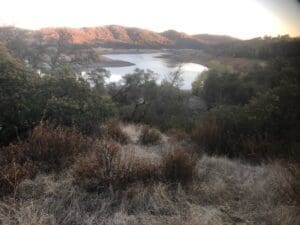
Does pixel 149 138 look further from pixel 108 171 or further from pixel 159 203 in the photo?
pixel 159 203

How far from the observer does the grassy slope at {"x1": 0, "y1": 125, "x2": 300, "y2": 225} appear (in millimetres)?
2836

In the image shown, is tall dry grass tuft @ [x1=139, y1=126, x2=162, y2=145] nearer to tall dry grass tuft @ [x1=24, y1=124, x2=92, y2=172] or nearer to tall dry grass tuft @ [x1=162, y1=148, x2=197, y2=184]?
tall dry grass tuft @ [x1=24, y1=124, x2=92, y2=172]

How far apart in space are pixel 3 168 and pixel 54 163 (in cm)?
64

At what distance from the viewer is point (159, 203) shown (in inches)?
126

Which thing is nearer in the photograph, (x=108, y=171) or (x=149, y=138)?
(x=108, y=171)

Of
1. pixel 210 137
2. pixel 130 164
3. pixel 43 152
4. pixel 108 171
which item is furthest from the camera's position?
pixel 210 137

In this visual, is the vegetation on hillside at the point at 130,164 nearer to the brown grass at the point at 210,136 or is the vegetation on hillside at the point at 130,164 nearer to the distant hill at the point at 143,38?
the brown grass at the point at 210,136

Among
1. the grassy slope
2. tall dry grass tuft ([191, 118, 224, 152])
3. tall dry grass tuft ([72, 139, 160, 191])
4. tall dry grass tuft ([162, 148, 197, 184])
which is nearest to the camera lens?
the grassy slope

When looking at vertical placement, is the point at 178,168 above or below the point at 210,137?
above

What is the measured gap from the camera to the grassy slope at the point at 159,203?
2.84 meters

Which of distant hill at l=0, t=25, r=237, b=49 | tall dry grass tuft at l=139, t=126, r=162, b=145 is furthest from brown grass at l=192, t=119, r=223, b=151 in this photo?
distant hill at l=0, t=25, r=237, b=49

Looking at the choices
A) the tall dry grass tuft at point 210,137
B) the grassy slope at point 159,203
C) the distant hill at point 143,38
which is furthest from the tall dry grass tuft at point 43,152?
the distant hill at point 143,38

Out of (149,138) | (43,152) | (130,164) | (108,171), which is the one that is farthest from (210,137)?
(43,152)

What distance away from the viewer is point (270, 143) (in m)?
5.05
